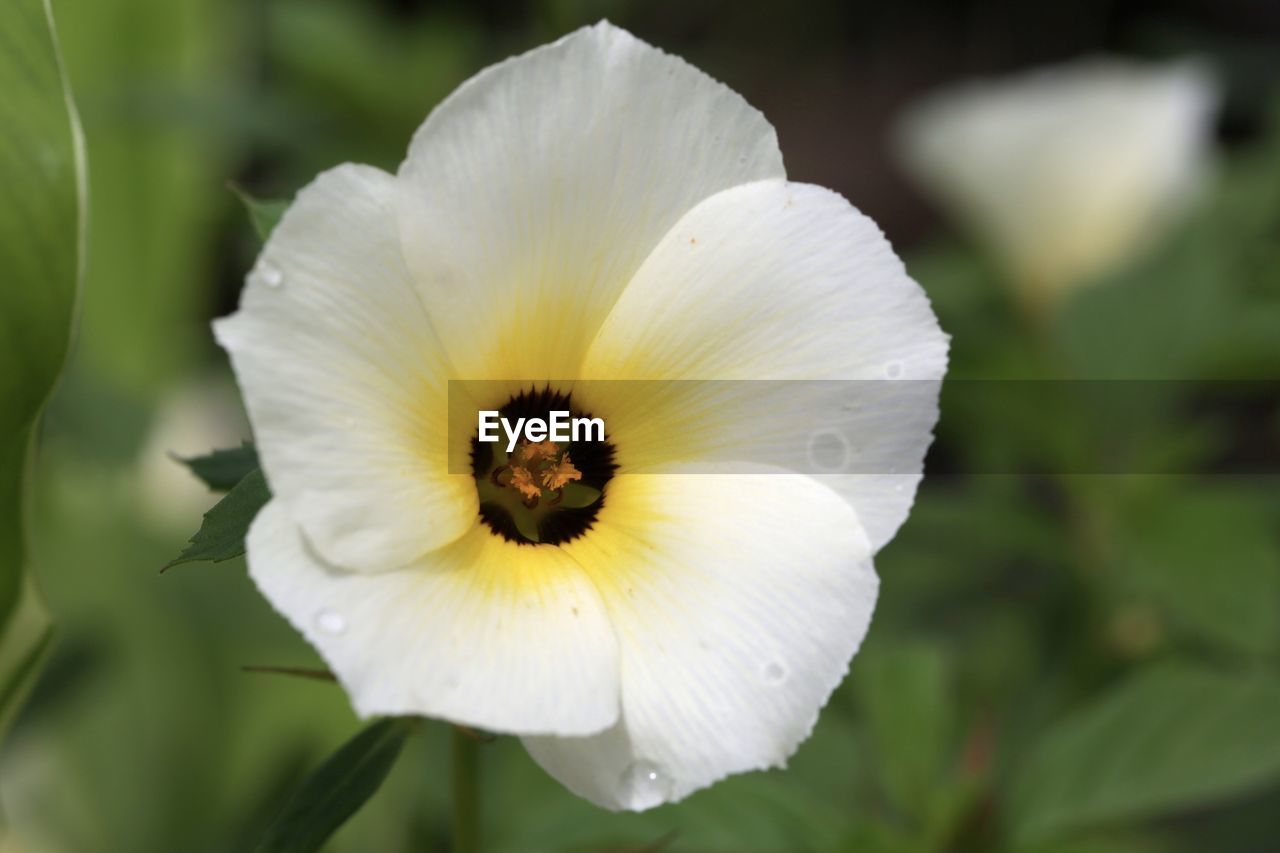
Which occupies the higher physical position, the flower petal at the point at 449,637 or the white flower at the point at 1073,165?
the flower petal at the point at 449,637

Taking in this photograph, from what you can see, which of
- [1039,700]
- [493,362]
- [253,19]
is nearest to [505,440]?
[493,362]

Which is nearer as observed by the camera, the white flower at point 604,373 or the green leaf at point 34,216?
the white flower at point 604,373

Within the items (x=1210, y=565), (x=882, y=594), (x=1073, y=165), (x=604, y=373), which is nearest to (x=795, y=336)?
(x=604, y=373)

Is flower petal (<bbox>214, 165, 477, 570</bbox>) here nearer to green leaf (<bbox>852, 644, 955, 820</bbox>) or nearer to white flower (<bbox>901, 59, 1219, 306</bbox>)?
green leaf (<bbox>852, 644, 955, 820</bbox>)

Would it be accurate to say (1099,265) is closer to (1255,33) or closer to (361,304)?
(361,304)

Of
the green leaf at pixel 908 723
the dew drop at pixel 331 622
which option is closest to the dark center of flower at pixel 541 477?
the dew drop at pixel 331 622

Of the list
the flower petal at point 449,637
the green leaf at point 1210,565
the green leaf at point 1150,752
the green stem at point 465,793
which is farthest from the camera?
the green leaf at point 1210,565

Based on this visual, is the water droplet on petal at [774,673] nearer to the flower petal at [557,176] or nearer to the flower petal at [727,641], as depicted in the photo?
the flower petal at [727,641]

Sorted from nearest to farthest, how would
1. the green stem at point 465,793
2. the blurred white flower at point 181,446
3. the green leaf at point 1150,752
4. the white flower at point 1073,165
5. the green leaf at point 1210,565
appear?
the green stem at point 465,793, the green leaf at point 1150,752, the green leaf at point 1210,565, the white flower at point 1073,165, the blurred white flower at point 181,446
